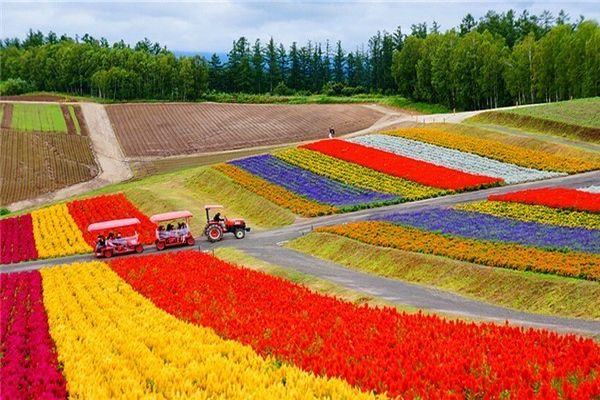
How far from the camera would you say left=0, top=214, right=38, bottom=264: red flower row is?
34688 mm

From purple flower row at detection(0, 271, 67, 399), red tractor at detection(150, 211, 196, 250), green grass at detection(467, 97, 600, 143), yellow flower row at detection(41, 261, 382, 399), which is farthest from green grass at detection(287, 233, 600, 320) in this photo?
green grass at detection(467, 97, 600, 143)

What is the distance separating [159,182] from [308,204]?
781 inches

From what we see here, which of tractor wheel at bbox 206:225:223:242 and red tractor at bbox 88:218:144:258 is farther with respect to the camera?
tractor wheel at bbox 206:225:223:242

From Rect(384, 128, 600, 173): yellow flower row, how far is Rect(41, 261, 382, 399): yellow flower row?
31.8 m

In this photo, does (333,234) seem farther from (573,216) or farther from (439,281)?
(573,216)

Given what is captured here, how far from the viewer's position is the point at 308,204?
3997cm

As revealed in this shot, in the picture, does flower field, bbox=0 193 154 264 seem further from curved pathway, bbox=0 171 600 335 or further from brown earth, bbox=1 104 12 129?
brown earth, bbox=1 104 12 129

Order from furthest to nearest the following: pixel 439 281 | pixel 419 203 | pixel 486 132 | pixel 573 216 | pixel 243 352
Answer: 1. pixel 486 132
2. pixel 419 203
3. pixel 573 216
4. pixel 439 281
5. pixel 243 352

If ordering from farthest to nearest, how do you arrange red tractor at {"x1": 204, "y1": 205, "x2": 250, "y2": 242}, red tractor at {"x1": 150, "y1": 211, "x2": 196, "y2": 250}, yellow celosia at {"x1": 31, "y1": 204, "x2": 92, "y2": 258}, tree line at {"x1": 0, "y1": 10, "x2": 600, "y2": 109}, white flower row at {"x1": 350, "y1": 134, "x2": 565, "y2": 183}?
tree line at {"x1": 0, "y1": 10, "x2": 600, "y2": 109} < white flower row at {"x1": 350, "y1": 134, "x2": 565, "y2": 183} < red tractor at {"x1": 204, "y1": 205, "x2": 250, "y2": 242} < yellow celosia at {"x1": 31, "y1": 204, "x2": 92, "y2": 258} < red tractor at {"x1": 150, "y1": 211, "x2": 196, "y2": 250}

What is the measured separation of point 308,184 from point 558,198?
700 inches

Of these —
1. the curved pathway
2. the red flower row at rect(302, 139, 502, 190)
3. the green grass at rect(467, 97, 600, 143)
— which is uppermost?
the green grass at rect(467, 97, 600, 143)

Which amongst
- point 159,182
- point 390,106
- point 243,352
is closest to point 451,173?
point 159,182

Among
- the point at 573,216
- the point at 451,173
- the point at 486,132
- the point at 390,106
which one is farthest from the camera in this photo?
the point at 390,106

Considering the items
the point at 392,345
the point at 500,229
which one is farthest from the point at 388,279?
the point at 392,345
